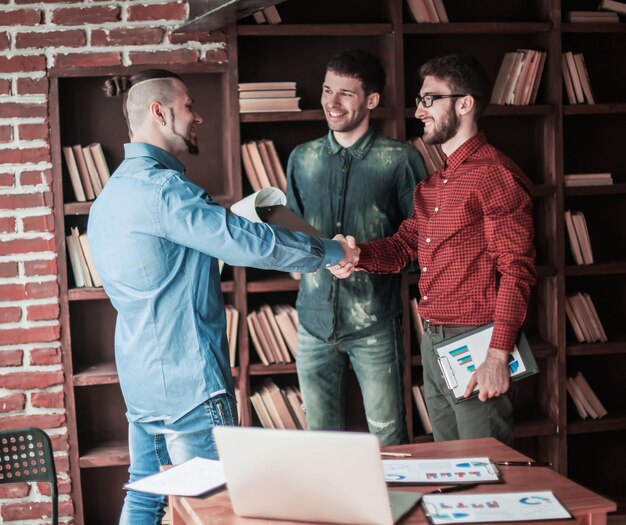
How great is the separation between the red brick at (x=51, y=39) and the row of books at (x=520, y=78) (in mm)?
1792

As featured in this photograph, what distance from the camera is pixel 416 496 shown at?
1.75 metres

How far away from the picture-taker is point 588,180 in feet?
12.3

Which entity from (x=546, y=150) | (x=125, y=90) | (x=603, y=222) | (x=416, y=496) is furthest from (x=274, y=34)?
(x=416, y=496)

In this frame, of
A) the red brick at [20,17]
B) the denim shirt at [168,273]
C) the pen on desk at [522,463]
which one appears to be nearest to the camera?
the pen on desk at [522,463]

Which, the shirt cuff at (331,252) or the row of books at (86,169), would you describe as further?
the row of books at (86,169)

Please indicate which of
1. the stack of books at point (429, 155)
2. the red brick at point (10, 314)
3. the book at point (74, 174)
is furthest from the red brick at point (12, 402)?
the stack of books at point (429, 155)

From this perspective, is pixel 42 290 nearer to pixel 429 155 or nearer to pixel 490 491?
pixel 429 155

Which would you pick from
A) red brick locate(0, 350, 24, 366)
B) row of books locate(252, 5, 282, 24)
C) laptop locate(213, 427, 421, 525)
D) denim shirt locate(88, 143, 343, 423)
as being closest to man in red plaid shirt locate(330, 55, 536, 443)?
denim shirt locate(88, 143, 343, 423)

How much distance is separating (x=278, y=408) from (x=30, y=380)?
105cm

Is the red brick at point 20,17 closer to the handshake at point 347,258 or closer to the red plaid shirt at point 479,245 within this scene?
the handshake at point 347,258

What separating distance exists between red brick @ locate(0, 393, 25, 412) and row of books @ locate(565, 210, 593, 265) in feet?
8.12

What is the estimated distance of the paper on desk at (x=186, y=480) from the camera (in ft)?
5.90

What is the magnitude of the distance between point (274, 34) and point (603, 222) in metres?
1.80

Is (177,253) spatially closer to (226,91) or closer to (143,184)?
(143,184)
